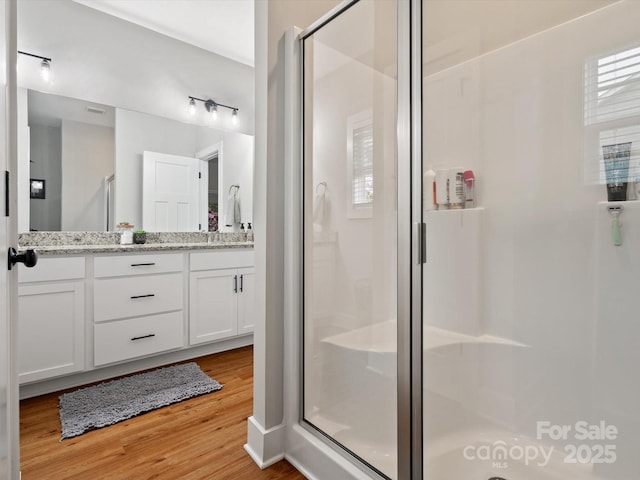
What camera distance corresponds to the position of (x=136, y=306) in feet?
8.32

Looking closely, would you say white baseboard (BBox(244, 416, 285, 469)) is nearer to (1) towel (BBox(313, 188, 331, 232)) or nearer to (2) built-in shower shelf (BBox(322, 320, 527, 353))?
(2) built-in shower shelf (BBox(322, 320, 527, 353))

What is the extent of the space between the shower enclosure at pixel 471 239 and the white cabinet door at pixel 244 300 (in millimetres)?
1591

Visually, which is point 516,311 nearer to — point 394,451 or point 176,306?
point 394,451

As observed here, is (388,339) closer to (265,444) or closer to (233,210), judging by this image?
(265,444)

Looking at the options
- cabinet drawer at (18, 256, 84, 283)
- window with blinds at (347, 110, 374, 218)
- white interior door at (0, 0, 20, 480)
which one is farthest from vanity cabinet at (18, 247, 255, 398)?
window with blinds at (347, 110, 374, 218)

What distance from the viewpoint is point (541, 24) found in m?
1.57

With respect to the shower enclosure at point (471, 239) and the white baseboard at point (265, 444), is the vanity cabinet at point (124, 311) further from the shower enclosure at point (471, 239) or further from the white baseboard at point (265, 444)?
the shower enclosure at point (471, 239)

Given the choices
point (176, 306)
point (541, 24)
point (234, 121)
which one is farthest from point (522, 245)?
point (234, 121)

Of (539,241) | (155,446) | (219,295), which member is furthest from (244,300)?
(539,241)

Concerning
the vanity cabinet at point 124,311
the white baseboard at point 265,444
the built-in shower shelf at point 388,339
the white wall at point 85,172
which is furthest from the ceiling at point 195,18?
the white baseboard at point 265,444

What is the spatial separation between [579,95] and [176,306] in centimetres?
270

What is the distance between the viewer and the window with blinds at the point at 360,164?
1.41 meters

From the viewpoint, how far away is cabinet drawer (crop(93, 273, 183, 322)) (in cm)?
239

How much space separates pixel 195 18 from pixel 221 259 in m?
2.02
